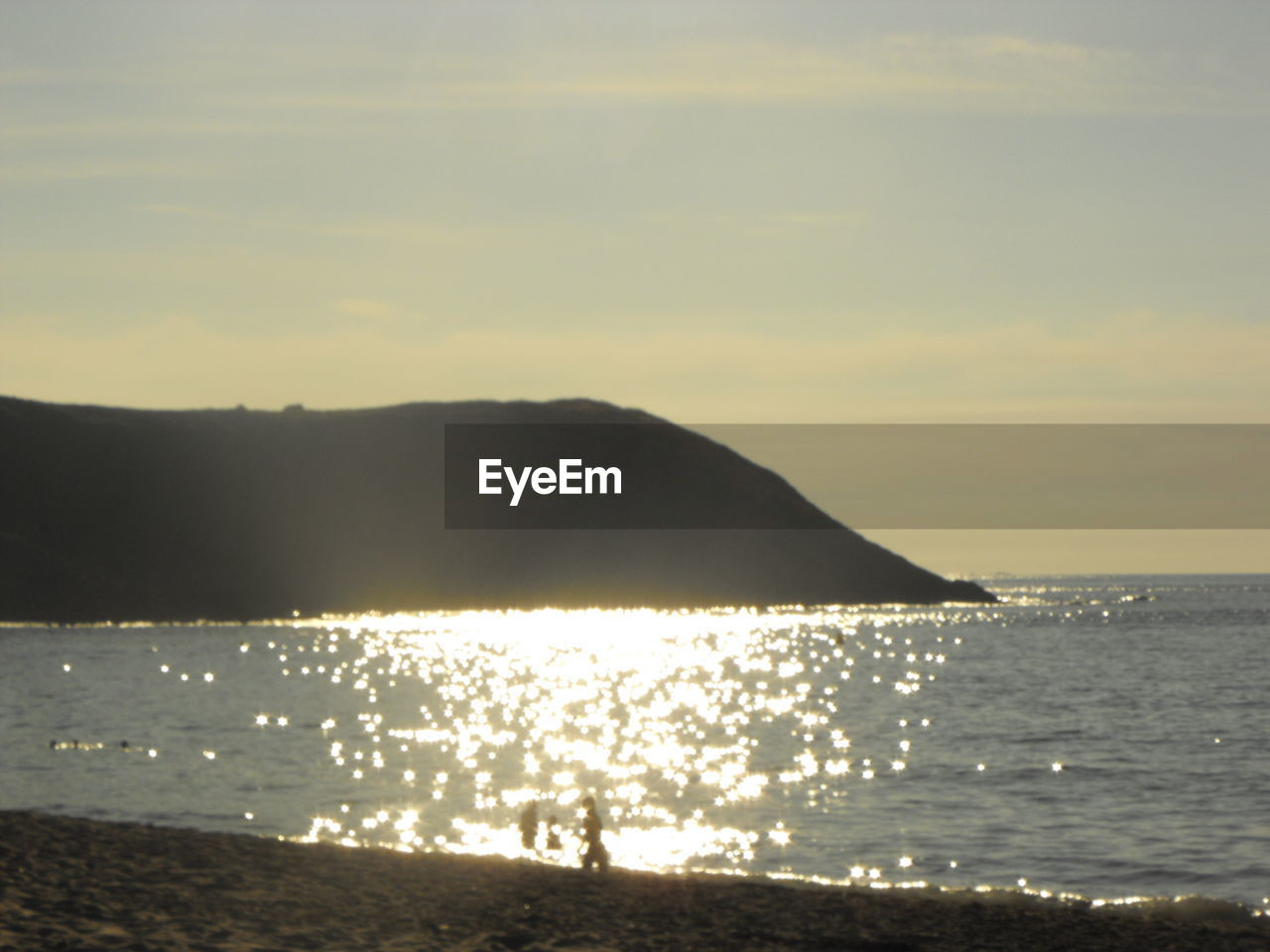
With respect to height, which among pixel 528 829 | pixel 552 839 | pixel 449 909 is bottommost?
pixel 552 839

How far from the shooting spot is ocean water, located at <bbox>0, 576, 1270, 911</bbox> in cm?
4038

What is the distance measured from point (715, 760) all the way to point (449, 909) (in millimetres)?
37091

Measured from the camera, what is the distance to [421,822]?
4531 cm

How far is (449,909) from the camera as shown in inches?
1054

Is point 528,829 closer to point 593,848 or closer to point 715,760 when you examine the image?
point 593,848

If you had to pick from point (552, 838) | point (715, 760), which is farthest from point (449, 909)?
point (715, 760)

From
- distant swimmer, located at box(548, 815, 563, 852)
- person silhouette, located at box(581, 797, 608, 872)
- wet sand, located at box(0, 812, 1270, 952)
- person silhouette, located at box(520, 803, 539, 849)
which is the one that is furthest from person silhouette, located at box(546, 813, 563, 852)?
wet sand, located at box(0, 812, 1270, 952)

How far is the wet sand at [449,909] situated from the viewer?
23047 millimetres

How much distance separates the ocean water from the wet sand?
5473 millimetres

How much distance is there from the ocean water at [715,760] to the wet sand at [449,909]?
215 inches

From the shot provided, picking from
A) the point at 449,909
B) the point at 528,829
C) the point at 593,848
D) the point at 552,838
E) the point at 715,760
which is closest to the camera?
the point at 449,909

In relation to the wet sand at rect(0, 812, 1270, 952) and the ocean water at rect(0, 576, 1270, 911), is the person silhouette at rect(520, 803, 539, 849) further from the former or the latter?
the wet sand at rect(0, 812, 1270, 952)

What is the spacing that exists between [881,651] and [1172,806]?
111933 mm

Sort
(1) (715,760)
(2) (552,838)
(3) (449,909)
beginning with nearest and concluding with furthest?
1. (3) (449,909)
2. (2) (552,838)
3. (1) (715,760)
